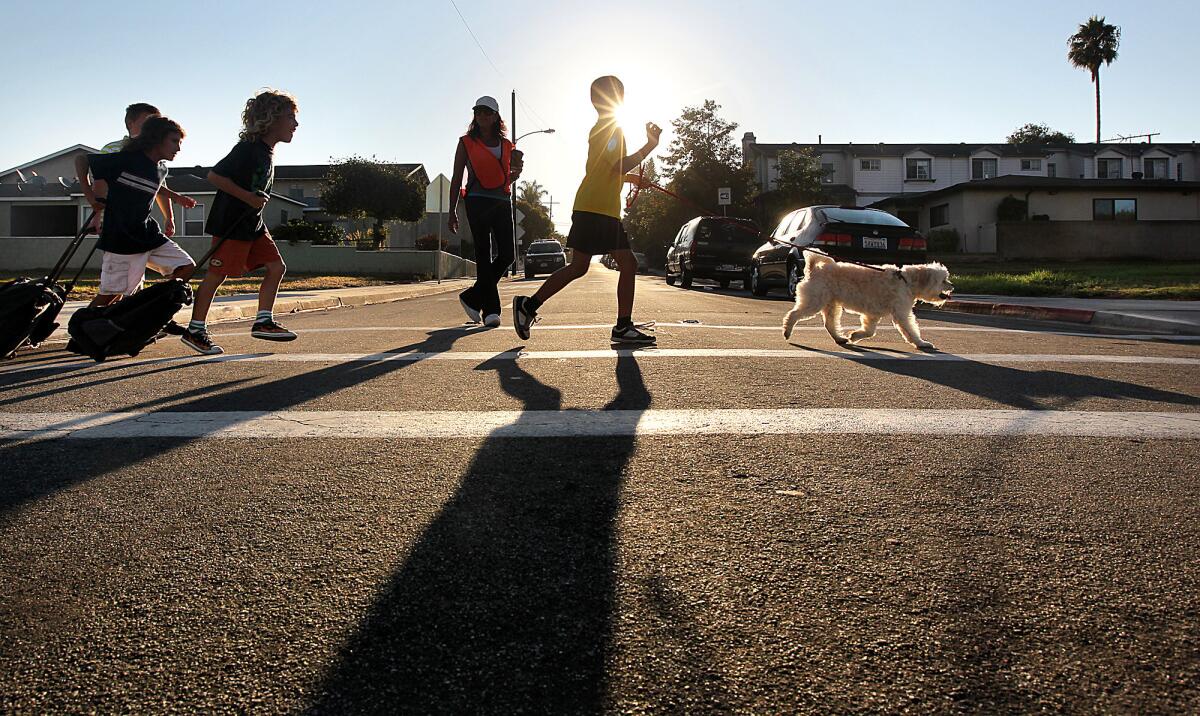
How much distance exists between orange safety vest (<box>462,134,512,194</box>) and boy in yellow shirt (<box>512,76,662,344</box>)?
137cm

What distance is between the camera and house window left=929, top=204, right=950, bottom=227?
43.7 m

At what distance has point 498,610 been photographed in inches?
68.4

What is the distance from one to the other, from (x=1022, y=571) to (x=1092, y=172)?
70735 mm

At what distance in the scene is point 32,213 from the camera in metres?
44.1

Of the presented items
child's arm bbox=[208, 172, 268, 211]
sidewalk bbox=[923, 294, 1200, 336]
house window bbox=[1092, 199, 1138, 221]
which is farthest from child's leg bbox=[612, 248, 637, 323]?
house window bbox=[1092, 199, 1138, 221]

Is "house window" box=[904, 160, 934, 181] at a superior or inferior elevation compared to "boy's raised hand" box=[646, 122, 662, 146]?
superior

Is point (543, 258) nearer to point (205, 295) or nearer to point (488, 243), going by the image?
point (488, 243)

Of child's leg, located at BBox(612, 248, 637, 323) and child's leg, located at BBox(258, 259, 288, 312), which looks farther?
child's leg, located at BBox(258, 259, 288, 312)

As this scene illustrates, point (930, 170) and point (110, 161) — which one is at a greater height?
point (930, 170)

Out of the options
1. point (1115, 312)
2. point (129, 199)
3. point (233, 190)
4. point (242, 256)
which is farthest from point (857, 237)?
point (129, 199)

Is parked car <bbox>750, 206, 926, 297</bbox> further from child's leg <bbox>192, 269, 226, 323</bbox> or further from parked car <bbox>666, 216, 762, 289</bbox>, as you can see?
child's leg <bbox>192, 269, 226, 323</bbox>

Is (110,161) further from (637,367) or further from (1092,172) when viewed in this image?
(1092,172)

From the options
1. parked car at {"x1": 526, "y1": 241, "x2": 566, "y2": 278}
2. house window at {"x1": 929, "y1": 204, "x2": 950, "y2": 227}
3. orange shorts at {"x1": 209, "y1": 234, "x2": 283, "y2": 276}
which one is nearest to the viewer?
orange shorts at {"x1": 209, "y1": 234, "x2": 283, "y2": 276}

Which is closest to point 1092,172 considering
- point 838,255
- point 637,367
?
point 838,255
